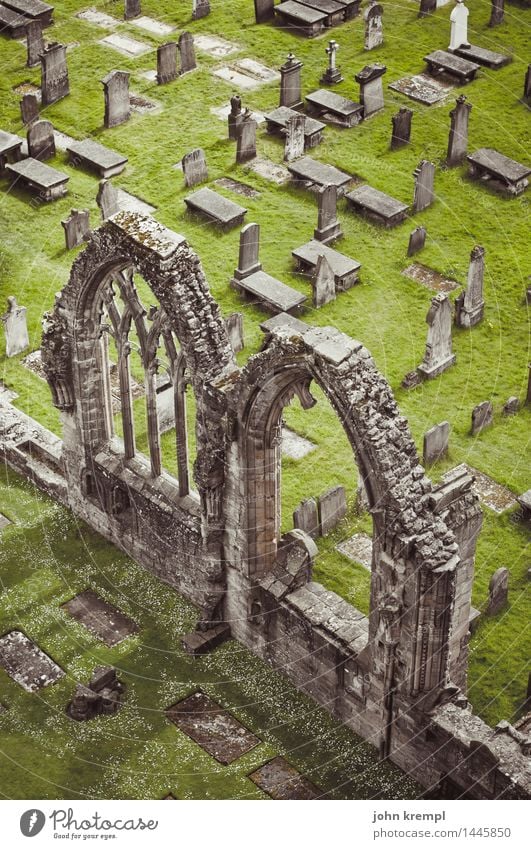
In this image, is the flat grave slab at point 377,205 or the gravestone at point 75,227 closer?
the gravestone at point 75,227

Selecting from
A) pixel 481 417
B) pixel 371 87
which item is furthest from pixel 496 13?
pixel 481 417

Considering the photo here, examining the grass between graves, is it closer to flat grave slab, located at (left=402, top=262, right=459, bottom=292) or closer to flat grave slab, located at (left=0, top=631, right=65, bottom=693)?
flat grave slab, located at (left=402, top=262, right=459, bottom=292)

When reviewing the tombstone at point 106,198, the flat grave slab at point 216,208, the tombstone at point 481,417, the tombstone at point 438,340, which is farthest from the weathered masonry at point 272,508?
the tombstone at point 106,198

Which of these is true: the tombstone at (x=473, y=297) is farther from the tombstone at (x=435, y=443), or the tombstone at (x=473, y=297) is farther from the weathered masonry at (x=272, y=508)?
the weathered masonry at (x=272, y=508)

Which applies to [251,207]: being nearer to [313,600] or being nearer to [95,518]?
[95,518]

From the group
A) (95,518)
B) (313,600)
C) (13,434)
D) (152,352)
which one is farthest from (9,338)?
(313,600)

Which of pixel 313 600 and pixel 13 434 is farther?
pixel 13 434
